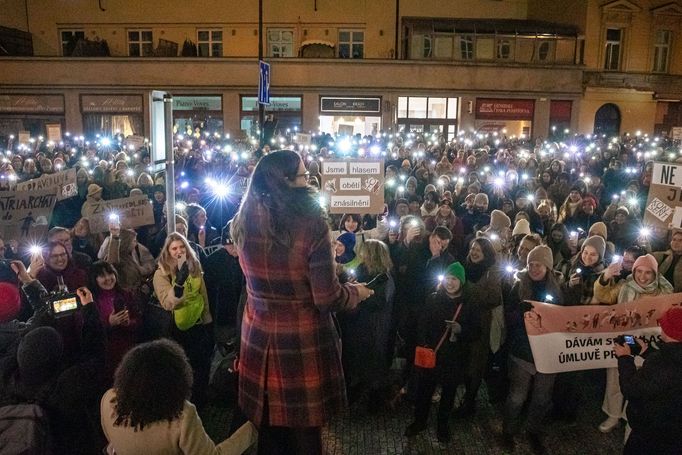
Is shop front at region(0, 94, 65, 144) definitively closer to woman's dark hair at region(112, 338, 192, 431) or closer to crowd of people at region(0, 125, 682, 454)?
crowd of people at region(0, 125, 682, 454)

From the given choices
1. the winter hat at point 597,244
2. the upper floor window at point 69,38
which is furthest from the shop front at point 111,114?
the winter hat at point 597,244

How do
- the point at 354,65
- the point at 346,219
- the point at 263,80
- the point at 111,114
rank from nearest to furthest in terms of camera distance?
the point at 346,219, the point at 263,80, the point at 354,65, the point at 111,114

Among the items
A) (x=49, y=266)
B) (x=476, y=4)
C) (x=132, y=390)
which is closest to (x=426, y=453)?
(x=132, y=390)

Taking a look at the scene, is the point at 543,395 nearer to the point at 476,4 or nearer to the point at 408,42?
the point at 408,42

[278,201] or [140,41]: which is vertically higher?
[140,41]

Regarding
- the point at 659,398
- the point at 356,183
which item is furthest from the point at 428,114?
the point at 659,398

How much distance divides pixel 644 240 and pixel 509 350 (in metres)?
3.07

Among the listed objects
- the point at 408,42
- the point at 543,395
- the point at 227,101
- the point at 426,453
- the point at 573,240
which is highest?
the point at 408,42

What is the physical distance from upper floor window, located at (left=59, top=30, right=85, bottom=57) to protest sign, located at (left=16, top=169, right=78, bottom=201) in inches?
999

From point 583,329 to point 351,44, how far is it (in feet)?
94.2

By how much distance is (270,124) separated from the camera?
23.9 metres

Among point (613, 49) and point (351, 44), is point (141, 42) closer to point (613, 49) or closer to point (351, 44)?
point (351, 44)

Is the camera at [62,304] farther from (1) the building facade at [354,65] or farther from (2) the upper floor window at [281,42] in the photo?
(2) the upper floor window at [281,42]

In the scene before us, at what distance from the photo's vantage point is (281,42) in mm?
31078
